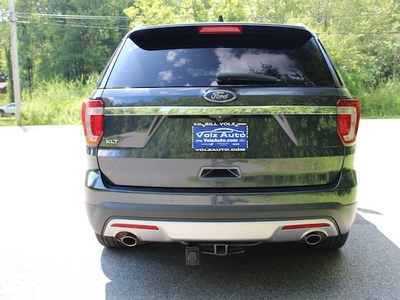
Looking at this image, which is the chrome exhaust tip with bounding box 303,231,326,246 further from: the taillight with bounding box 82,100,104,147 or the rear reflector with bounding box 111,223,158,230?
the taillight with bounding box 82,100,104,147

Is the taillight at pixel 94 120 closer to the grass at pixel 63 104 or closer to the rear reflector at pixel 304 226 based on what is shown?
the rear reflector at pixel 304 226

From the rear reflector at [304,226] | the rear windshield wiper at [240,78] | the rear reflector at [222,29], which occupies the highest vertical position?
the rear reflector at [222,29]

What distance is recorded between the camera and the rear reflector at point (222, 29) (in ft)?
9.02

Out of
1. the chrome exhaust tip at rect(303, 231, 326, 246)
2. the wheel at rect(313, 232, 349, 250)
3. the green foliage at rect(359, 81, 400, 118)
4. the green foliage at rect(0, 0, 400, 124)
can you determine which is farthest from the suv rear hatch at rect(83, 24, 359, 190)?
the green foliage at rect(359, 81, 400, 118)

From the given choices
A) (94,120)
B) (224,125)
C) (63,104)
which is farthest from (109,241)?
(63,104)

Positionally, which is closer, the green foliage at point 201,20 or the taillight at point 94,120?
the taillight at point 94,120

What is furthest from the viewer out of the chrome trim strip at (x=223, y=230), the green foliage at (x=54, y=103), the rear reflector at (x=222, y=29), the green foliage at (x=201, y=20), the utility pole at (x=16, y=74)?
the green foliage at (x=201, y=20)

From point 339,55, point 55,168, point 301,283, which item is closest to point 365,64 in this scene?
point 339,55

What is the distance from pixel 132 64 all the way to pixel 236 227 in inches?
51.5

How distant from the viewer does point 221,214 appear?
8.06ft

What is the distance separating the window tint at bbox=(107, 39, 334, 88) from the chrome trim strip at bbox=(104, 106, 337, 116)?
0.58 feet

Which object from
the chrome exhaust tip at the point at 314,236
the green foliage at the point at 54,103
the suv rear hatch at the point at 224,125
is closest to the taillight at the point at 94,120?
the suv rear hatch at the point at 224,125

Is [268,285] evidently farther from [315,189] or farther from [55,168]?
[55,168]

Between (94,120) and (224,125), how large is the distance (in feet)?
2.80
